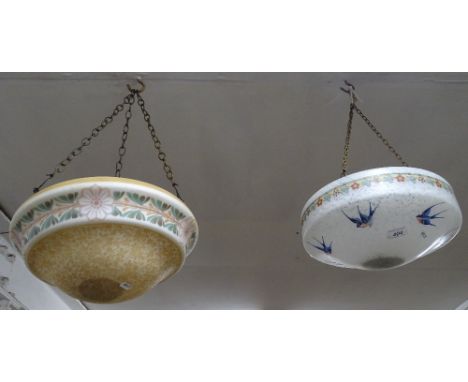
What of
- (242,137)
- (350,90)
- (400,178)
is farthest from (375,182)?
(242,137)

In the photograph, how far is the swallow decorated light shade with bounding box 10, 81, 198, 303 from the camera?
85cm

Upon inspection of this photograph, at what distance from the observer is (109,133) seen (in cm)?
143

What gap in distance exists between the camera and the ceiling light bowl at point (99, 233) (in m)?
0.85

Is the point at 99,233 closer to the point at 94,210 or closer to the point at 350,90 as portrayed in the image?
the point at 94,210

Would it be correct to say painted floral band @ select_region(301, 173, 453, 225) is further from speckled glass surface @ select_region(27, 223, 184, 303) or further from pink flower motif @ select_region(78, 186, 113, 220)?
pink flower motif @ select_region(78, 186, 113, 220)

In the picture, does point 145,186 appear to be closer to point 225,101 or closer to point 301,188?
point 225,101

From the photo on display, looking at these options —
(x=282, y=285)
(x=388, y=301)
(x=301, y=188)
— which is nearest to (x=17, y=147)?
(x=301, y=188)

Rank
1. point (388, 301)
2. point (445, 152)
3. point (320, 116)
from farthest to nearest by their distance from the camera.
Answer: point (388, 301) < point (445, 152) < point (320, 116)

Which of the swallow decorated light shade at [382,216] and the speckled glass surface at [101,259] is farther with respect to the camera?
the swallow decorated light shade at [382,216]

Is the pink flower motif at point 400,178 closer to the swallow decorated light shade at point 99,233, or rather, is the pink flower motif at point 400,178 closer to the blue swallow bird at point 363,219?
the blue swallow bird at point 363,219

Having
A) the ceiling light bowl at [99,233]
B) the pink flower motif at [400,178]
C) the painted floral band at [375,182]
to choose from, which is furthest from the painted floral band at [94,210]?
the pink flower motif at [400,178]

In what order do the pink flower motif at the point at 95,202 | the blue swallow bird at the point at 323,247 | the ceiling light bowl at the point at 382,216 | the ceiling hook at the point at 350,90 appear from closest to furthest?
the pink flower motif at the point at 95,202 → the ceiling light bowl at the point at 382,216 → the blue swallow bird at the point at 323,247 → the ceiling hook at the point at 350,90

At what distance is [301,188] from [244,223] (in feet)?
0.91

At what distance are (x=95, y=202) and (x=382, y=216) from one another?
56 cm
